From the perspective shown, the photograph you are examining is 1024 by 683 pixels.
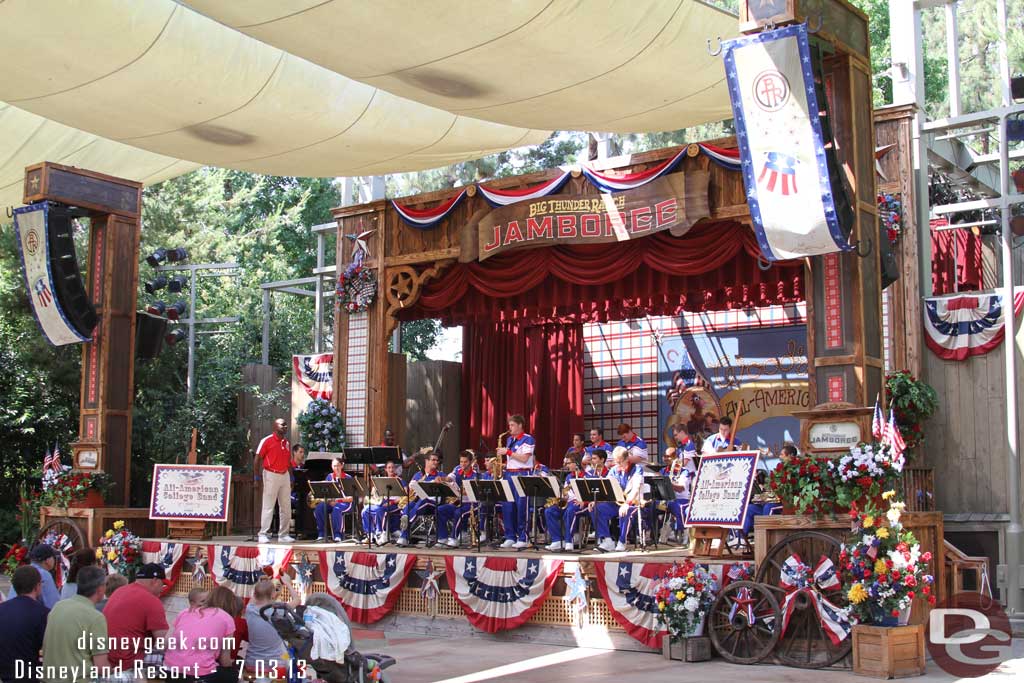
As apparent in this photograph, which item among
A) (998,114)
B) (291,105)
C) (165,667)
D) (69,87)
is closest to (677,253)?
(998,114)

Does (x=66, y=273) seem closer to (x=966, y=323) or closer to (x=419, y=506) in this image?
(x=419, y=506)

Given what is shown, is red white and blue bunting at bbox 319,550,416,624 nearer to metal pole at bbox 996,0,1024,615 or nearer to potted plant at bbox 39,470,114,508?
potted plant at bbox 39,470,114,508

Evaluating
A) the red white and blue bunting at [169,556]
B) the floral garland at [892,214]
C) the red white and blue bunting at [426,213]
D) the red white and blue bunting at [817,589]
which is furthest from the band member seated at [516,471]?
the floral garland at [892,214]

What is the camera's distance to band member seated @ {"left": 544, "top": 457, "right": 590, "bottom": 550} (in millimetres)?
12016

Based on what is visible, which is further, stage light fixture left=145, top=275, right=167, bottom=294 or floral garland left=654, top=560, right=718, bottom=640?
stage light fixture left=145, top=275, right=167, bottom=294

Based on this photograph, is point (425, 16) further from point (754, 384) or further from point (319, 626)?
point (754, 384)

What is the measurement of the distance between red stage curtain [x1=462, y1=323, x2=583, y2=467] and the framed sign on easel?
745 centimetres

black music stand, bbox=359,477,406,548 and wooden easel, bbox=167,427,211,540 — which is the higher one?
black music stand, bbox=359,477,406,548

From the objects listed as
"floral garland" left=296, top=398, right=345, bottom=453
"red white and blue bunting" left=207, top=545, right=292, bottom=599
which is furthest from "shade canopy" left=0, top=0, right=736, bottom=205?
"red white and blue bunting" left=207, top=545, right=292, bottom=599

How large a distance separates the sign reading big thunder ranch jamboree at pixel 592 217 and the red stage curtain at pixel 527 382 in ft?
13.0

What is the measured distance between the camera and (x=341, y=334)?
1611 cm

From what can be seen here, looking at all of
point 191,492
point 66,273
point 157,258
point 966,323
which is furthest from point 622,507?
point 157,258

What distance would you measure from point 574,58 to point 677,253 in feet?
9.85

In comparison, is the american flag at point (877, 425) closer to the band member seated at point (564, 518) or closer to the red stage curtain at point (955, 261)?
the band member seated at point (564, 518)
